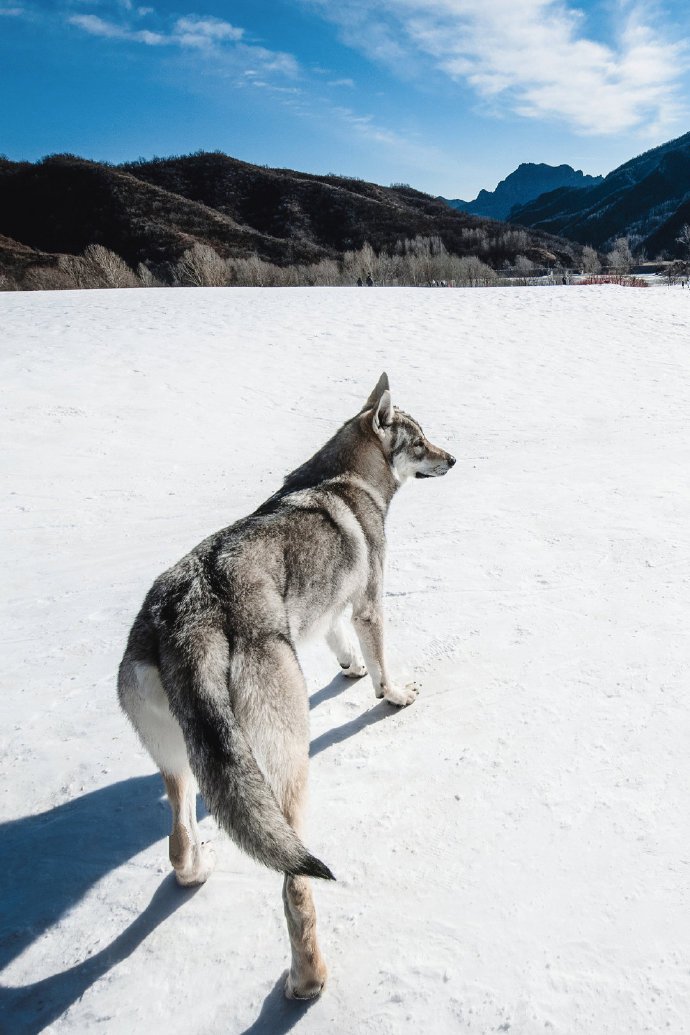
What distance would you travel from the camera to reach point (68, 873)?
7.78 feet

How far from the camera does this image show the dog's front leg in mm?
3113

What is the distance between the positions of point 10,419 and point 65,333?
461 cm

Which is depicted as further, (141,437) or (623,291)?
(623,291)

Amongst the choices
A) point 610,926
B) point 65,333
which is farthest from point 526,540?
point 65,333

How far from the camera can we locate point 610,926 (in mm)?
2078

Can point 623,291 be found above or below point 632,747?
above

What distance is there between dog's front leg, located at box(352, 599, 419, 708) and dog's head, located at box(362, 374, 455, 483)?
3.23 ft

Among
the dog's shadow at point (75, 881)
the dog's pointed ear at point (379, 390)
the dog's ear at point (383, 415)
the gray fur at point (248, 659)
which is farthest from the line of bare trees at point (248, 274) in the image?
the dog's shadow at point (75, 881)

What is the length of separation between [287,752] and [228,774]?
0.33 metres

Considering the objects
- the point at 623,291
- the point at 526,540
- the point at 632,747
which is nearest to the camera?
the point at 632,747

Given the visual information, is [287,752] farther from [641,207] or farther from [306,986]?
[641,207]

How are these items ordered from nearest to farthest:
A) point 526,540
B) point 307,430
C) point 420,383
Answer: point 526,540 < point 307,430 < point 420,383

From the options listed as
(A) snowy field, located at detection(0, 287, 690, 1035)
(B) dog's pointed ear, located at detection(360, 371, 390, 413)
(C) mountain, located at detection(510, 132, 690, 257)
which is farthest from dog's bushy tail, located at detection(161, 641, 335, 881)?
(C) mountain, located at detection(510, 132, 690, 257)

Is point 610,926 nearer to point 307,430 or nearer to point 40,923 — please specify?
point 40,923
